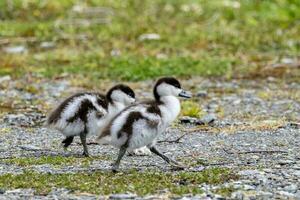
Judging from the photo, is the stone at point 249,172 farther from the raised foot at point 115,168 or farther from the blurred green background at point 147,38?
the blurred green background at point 147,38

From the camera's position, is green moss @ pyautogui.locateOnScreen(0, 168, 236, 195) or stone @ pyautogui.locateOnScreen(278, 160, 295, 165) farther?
stone @ pyautogui.locateOnScreen(278, 160, 295, 165)

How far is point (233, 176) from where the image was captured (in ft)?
32.4

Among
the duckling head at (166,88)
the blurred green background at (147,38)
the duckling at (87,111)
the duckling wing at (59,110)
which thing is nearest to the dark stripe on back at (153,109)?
the duckling head at (166,88)

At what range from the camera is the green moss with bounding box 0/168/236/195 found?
9.44 meters

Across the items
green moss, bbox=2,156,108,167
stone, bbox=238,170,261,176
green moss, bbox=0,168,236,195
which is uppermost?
stone, bbox=238,170,261,176

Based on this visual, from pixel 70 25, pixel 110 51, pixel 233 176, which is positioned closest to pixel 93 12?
pixel 70 25

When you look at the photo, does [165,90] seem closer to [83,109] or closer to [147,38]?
[83,109]

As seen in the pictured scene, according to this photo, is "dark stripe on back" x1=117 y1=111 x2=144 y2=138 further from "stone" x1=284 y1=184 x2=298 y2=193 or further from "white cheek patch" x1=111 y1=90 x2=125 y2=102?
"stone" x1=284 y1=184 x2=298 y2=193

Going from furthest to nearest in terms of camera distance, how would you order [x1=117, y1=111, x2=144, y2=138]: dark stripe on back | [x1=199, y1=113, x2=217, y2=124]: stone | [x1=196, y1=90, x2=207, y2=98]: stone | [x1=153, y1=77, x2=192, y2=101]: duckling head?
[x1=196, y1=90, x2=207, y2=98]: stone → [x1=199, y1=113, x2=217, y2=124]: stone → [x1=153, y1=77, x2=192, y2=101]: duckling head → [x1=117, y1=111, x2=144, y2=138]: dark stripe on back

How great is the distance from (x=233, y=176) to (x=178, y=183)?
59 centimetres

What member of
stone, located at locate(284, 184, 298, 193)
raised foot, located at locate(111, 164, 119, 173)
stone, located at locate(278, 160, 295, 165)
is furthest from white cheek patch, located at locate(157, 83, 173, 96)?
stone, located at locate(284, 184, 298, 193)

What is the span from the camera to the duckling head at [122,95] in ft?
38.2

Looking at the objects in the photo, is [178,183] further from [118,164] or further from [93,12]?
[93,12]

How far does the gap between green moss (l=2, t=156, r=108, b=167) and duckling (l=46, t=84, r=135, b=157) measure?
0.34 meters
